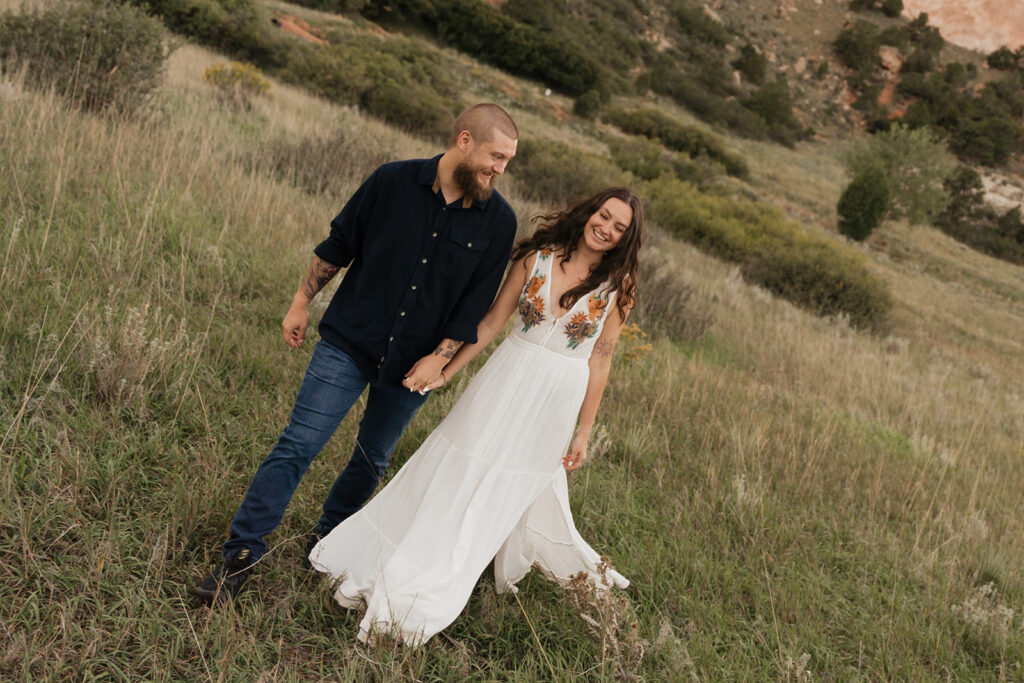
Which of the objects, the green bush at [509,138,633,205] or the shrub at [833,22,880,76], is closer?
the green bush at [509,138,633,205]

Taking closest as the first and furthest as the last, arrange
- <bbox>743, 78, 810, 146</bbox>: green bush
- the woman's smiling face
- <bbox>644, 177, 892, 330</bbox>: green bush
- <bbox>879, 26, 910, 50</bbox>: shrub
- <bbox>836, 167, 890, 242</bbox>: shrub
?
the woman's smiling face, <bbox>644, 177, 892, 330</bbox>: green bush, <bbox>836, 167, 890, 242</bbox>: shrub, <bbox>743, 78, 810, 146</bbox>: green bush, <bbox>879, 26, 910, 50</bbox>: shrub

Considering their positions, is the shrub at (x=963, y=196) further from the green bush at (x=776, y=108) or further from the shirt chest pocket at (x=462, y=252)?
the shirt chest pocket at (x=462, y=252)

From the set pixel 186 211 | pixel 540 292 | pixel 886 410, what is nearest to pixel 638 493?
pixel 540 292

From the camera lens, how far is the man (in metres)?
2.36

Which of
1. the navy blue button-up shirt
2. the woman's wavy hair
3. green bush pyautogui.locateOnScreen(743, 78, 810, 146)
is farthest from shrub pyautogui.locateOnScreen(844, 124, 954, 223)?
the navy blue button-up shirt

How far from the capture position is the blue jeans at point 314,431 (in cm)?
236

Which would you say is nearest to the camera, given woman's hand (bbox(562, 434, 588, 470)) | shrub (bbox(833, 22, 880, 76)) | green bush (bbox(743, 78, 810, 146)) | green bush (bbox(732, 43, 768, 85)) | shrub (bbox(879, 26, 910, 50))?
woman's hand (bbox(562, 434, 588, 470))

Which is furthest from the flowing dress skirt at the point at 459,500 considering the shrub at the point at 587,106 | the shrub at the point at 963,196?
the shrub at the point at 963,196

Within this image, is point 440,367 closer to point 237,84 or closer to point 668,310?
point 668,310

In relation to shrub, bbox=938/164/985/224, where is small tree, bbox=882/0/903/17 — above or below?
above

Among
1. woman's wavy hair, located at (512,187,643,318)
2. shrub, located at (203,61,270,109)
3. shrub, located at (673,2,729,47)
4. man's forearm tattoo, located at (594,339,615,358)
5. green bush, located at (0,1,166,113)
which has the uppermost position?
shrub, located at (673,2,729,47)

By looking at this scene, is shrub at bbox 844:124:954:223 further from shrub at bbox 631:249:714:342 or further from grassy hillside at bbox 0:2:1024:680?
grassy hillside at bbox 0:2:1024:680

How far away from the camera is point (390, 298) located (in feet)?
8.11

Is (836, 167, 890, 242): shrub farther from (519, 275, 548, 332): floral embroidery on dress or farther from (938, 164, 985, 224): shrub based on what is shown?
(519, 275, 548, 332): floral embroidery on dress
